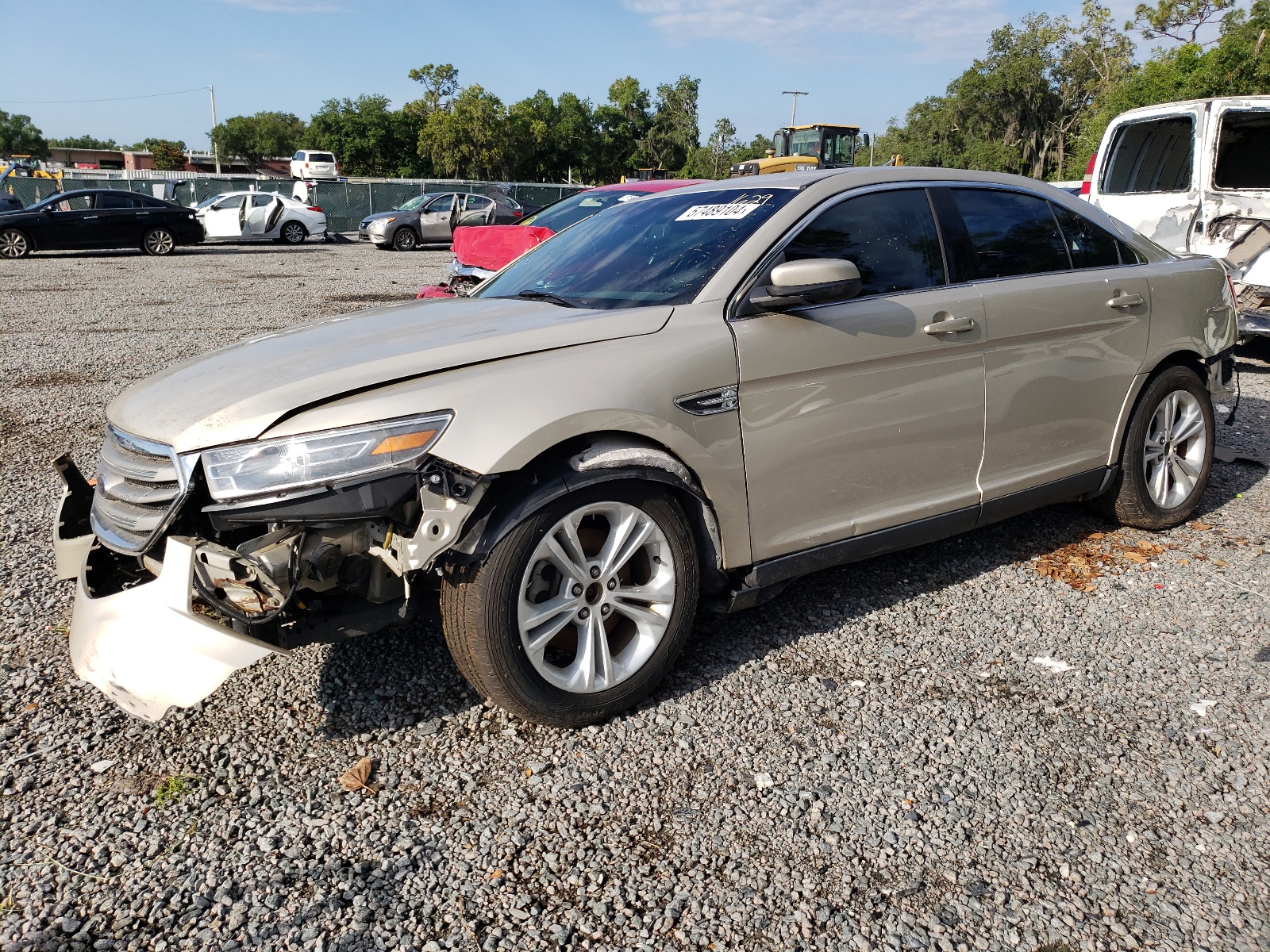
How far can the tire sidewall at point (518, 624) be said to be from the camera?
2.74 metres

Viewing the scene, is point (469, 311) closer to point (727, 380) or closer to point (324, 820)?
point (727, 380)

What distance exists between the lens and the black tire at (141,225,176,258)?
72.8ft

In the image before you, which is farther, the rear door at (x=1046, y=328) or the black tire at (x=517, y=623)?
the rear door at (x=1046, y=328)

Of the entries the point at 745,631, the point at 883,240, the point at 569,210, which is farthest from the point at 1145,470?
the point at 569,210

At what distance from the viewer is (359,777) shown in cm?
278

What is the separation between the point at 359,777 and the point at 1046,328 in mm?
3219

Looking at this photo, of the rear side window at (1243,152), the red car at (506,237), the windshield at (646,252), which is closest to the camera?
the windshield at (646,252)

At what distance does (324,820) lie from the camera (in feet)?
8.49

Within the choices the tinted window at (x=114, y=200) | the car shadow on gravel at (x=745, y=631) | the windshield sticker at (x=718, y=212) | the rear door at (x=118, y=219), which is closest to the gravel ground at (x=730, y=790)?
the car shadow on gravel at (x=745, y=631)

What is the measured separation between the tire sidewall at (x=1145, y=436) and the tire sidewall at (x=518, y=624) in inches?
103

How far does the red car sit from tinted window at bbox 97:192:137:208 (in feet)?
46.8

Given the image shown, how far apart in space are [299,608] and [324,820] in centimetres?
59

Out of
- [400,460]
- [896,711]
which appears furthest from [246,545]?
[896,711]

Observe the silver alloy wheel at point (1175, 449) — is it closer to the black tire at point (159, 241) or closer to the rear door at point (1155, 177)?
the rear door at point (1155, 177)
